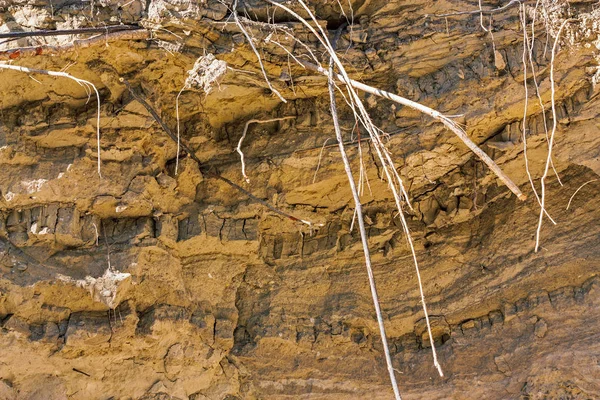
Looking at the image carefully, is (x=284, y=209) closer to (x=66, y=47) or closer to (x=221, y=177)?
(x=221, y=177)

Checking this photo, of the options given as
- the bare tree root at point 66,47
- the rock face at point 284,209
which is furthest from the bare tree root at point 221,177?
the bare tree root at point 66,47

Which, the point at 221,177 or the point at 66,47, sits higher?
the point at 66,47

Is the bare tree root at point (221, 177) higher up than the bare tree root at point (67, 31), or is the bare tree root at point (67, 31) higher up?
the bare tree root at point (67, 31)

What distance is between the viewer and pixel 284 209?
3.17 meters

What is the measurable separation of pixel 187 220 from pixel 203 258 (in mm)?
203

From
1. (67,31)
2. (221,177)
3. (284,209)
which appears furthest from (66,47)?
(284,209)

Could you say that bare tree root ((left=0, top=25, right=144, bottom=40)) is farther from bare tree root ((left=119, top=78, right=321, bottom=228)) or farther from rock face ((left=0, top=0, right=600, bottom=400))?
bare tree root ((left=119, top=78, right=321, bottom=228))

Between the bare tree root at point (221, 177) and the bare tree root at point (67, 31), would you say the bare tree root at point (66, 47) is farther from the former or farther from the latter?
the bare tree root at point (221, 177)

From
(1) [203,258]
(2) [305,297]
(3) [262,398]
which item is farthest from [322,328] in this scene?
(1) [203,258]

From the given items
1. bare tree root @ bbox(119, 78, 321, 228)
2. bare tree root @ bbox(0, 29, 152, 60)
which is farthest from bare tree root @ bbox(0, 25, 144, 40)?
bare tree root @ bbox(119, 78, 321, 228)

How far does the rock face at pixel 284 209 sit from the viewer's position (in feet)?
9.05

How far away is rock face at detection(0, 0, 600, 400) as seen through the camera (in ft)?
9.05

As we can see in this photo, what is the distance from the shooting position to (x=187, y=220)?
3.08 metres

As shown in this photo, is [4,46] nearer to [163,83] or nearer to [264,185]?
[163,83]
